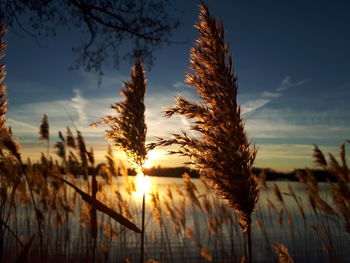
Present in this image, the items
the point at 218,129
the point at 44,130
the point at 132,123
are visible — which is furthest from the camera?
the point at 44,130

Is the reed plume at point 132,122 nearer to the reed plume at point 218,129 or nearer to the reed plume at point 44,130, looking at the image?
the reed plume at point 218,129

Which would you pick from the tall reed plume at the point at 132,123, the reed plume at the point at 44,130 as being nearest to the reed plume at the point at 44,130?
the reed plume at the point at 44,130

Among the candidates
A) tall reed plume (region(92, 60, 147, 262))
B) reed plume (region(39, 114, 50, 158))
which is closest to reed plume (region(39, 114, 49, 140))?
reed plume (region(39, 114, 50, 158))

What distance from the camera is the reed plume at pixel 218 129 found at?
1.61m

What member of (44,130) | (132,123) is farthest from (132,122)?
(44,130)

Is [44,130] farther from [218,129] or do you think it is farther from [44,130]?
[218,129]

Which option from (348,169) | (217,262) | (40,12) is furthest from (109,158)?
(348,169)

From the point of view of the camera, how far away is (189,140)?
1.75m

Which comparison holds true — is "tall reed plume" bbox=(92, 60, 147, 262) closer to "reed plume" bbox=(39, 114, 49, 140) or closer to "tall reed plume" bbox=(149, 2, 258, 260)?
"tall reed plume" bbox=(149, 2, 258, 260)

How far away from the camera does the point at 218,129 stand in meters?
1.69

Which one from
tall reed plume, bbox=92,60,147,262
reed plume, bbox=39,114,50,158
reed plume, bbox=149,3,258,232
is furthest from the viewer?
reed plume, bbox=39,114,50,158

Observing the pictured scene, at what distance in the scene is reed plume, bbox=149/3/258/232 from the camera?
1608 mm

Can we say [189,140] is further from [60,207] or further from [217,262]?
[60,207]

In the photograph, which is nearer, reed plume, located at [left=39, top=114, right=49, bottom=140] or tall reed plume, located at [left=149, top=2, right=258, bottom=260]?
tall reed plume, located at [left=149, top=2, right=258, bottom=260]
